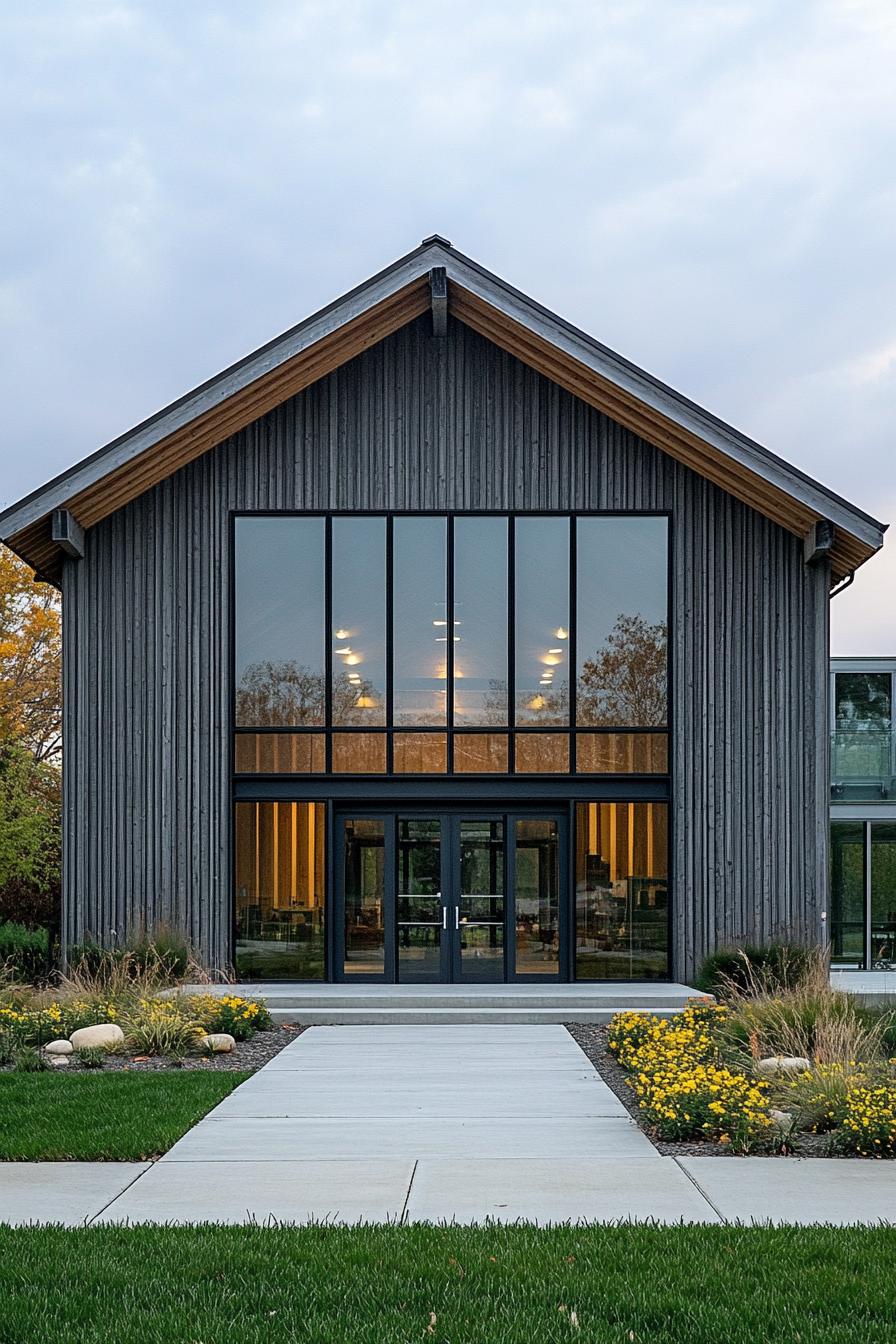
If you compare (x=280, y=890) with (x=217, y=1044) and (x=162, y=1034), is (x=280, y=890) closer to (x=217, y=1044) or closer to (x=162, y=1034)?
(x=217, y=1044)

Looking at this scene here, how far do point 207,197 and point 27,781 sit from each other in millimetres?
27556

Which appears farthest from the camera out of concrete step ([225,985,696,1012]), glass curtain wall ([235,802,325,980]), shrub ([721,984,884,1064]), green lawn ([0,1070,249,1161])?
glass curtain wall ([235,802,325,980])

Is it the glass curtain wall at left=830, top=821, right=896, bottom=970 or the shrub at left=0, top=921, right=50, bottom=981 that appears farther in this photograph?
the glass curtain wall at left=830, top=821, right=896, bottom=970

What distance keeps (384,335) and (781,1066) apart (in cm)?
1075

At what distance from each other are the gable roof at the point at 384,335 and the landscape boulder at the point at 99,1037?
21.5 ft

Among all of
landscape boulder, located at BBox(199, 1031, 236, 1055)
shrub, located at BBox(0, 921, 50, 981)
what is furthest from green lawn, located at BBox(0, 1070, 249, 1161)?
shrub, located at BBox(0, 921, 50, 981)

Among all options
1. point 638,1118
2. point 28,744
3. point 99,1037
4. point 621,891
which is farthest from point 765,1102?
point 28,744

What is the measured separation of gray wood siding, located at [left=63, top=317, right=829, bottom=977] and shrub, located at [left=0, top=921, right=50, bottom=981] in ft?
8.70

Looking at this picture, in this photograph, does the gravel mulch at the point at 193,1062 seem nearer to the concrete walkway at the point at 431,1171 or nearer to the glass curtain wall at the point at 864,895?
the concrete walkway at the point at 431,1171

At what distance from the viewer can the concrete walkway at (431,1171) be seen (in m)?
7.25

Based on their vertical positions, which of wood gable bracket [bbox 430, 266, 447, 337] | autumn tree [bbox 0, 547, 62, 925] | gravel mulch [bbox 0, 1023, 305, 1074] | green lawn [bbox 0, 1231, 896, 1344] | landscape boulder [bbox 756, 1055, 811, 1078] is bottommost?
gravel mulch [bbox 0, 1023, 305, 1074]

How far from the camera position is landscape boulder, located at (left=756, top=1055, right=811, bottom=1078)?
34.1 ft

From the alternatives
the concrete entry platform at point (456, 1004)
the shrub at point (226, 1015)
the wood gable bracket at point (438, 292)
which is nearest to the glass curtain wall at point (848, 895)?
the concrete entry platform at point (456, 1004)

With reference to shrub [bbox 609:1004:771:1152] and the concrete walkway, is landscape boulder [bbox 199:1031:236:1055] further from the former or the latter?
shrub [bbox 609:1004:771:1152]
